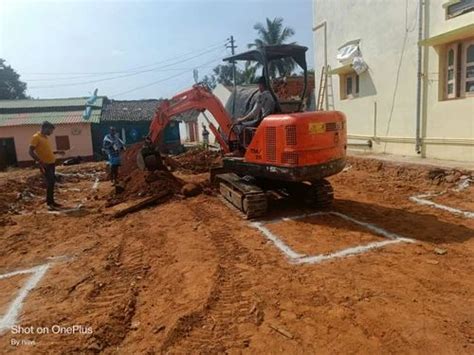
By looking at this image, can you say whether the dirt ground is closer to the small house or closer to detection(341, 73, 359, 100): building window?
detection(341, 73, 359, 100): building window

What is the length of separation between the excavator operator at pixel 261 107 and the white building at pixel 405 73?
18.8 feet

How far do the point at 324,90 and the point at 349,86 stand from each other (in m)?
1.54

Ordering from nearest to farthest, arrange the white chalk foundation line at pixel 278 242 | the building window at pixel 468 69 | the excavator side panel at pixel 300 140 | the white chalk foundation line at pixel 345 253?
the white chalk foundation line at pixel 345 253, the white chalk foundation line at pixel 278 242, the excavator side panel at pixel 300 140, the building window at pixel 468 69

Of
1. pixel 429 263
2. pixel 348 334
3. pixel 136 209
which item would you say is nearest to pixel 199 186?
pixel 136 209

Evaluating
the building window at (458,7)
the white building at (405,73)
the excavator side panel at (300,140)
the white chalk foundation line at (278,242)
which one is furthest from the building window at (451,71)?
the white chalk foundation line at (278,242)

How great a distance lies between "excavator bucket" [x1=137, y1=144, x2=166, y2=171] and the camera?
948 cm

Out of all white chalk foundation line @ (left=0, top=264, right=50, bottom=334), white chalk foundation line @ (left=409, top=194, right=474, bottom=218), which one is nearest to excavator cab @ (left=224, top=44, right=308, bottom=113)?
white chalk foundation line @ (left=409, top=194, right=474, bottom=218)

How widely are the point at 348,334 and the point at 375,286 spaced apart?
3.22ft

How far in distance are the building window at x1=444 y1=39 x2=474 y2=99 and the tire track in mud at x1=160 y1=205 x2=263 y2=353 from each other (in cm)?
826

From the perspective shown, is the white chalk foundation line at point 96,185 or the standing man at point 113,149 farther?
the white chalk foundation line at point 96,185

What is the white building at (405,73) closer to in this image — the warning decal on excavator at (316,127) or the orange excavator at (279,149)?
the orange excavator at (279,149)

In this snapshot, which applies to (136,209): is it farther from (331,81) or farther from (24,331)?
(331,81)

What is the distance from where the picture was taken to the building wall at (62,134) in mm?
23078

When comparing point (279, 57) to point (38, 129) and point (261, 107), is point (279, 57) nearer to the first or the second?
point (261, 107)
